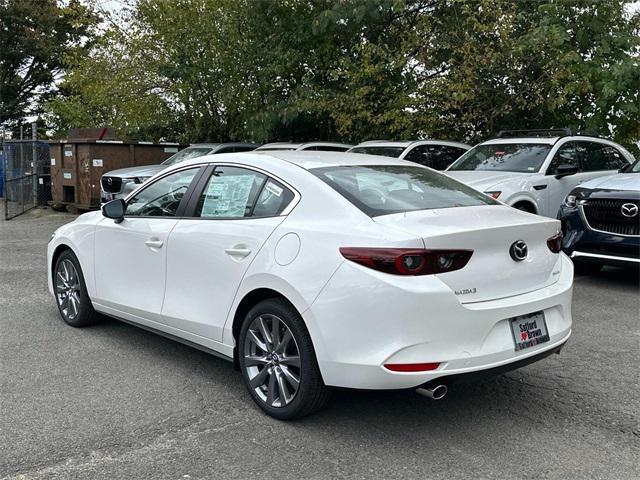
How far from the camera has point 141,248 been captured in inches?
187

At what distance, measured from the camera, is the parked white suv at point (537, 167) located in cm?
846

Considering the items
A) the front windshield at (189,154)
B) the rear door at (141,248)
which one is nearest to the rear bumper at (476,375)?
the rear door at (141,248)

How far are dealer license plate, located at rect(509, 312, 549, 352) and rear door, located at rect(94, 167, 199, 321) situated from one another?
7.87 ft

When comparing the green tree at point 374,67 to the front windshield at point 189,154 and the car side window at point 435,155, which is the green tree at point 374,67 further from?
Result: the front windshield at point 189,154

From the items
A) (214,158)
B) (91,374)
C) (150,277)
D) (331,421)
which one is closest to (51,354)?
(91,374)

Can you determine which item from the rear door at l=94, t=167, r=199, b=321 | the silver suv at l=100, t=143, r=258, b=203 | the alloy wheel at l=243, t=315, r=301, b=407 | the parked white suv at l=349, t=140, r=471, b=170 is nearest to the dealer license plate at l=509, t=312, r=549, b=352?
the alloy wheel at l=243, t=315, r=301, b=407

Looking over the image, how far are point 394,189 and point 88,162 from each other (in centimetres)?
1279

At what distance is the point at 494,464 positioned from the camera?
3.23m

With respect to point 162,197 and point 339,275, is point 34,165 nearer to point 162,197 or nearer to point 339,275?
point 162,197

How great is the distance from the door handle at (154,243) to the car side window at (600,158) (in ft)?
23.5

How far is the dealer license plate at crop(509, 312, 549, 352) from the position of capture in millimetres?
3461

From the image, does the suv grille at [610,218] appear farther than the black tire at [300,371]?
Yes

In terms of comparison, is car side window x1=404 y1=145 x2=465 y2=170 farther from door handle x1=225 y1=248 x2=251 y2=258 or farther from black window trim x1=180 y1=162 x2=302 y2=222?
door handle x1=225 y1=248 x2=251 y2=258

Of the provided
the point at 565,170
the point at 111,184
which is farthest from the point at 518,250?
the point at 111,184
